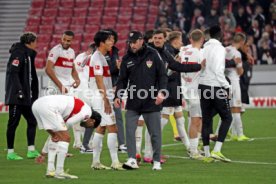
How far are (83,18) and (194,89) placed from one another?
22.1 meters

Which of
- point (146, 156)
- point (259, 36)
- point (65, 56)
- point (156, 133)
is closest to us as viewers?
point (156, 133)

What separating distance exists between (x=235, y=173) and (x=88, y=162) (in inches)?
129

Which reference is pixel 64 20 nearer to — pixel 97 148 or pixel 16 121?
pixel 16 121

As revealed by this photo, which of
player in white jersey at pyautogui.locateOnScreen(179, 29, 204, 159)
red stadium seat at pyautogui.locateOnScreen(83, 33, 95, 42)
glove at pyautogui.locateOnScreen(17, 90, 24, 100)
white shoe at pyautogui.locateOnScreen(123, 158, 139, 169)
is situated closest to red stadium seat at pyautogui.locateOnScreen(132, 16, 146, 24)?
red stadium seat at pyautogui.locateOnScreen(83, 33, 95, 42)

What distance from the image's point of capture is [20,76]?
1906 centimetres

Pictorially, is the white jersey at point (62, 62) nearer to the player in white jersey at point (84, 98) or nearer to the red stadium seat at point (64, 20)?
the player in white jersey at point (84, 98)

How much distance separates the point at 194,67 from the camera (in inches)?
669

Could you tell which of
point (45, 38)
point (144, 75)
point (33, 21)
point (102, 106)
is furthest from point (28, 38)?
point (33, 21)

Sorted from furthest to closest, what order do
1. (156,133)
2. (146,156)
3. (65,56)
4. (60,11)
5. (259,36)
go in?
(60,11) → (259,36) → (65,56) → (146,156) → (156,133)

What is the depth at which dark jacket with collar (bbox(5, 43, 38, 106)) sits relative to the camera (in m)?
18.9

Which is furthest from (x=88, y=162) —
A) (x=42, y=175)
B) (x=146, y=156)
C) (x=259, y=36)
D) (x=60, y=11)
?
(x=60, y=11)

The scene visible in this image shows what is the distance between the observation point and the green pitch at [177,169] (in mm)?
14891

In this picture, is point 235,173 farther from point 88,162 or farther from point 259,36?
point 259,36

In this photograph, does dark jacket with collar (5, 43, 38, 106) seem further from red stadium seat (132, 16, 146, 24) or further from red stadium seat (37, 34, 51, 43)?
red stadium seat (37, 34, 51, 43)
